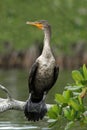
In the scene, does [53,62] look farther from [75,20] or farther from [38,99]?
[75,20]

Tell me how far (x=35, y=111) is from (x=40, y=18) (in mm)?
30410

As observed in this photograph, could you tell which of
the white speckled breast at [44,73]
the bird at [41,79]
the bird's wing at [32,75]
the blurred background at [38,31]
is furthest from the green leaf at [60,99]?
the blurred background at [38,31]

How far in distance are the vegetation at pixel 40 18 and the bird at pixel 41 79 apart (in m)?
29.7

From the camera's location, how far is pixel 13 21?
42.5 metres

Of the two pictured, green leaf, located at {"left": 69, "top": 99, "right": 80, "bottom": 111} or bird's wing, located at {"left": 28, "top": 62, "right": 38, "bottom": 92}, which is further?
bird's wing, located at {"left": 28, "top": 62, "right": 38, "bottom": 92}

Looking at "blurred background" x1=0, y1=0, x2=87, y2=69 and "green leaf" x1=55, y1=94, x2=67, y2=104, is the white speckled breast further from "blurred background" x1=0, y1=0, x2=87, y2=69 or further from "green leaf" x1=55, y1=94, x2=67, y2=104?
"blurred background" x1=0, y1=0, x2=87, y2=69

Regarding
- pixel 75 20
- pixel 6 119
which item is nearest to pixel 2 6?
pixel 75 20

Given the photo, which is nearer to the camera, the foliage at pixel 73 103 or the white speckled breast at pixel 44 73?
the foliage at pixel 73 103

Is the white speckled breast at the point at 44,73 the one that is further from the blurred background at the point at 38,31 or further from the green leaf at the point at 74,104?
the blurred background at the point at 38,31

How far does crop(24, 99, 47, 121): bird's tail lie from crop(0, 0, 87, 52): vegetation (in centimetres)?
3001

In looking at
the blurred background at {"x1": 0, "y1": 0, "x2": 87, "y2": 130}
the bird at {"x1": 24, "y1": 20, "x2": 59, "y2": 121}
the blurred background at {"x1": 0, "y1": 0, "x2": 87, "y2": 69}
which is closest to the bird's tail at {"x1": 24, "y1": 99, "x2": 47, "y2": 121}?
the bird at {"x1": 24, "y1": 20, "x2": 59, "y2": 121}

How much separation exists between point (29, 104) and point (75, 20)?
33687 millimetres

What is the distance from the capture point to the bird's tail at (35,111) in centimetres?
1092

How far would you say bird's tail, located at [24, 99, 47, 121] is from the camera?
10.9 m
